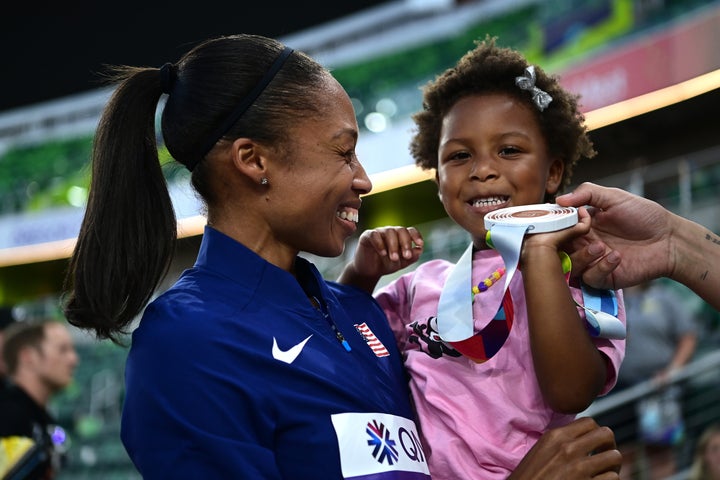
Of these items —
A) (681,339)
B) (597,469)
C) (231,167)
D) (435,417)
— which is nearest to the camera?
(597,469)

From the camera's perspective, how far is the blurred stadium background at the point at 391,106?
8.32 metres

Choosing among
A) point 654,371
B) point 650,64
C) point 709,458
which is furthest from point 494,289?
point 650,64

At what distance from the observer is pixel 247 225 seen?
1.84 m

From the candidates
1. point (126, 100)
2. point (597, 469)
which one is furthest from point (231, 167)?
point (597, 469)

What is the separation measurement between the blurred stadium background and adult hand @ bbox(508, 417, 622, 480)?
0.93 meters

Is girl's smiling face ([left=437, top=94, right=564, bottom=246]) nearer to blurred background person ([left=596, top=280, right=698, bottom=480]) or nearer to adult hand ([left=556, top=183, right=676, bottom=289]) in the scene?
adult hand ([left=556, top=183, right=676, bottom=289])

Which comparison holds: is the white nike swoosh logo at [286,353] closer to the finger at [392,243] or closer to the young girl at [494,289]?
the young girl at [494,289]

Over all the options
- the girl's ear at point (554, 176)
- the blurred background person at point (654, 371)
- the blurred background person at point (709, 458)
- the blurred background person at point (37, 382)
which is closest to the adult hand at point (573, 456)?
the girl's ear at point (554, 176)

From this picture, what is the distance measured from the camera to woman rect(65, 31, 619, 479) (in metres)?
1.54

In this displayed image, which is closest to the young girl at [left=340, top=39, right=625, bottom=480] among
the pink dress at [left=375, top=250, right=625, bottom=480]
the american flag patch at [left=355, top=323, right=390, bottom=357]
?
the pink dress at [left=375, top=250, right=625, bottom=480]

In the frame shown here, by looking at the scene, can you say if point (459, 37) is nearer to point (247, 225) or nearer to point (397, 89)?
point (397, 89)

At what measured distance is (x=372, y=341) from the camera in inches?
76.5

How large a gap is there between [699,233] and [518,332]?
49 centimetres

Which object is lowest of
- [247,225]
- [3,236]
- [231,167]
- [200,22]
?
[3,236]
